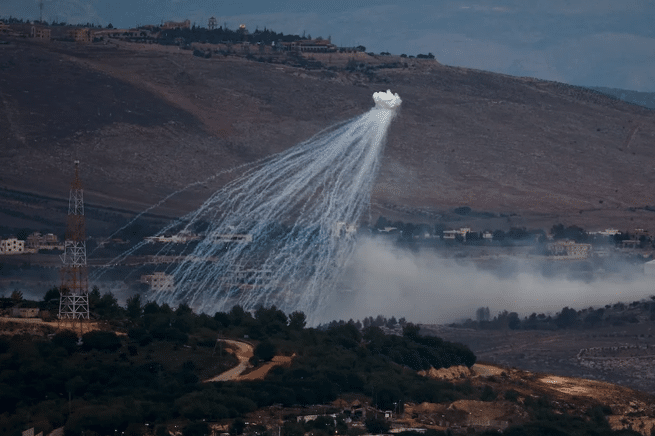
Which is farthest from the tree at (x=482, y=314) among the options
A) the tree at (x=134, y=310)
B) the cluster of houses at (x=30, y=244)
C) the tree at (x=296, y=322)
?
the tree at (x=134, y=310)

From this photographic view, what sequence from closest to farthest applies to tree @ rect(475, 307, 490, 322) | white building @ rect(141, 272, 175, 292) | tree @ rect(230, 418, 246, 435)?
1. tree @ rect(230, 418, 246, 435)
2. white building @ rect(141, 272, 175, 292)
3. tree @ rect(475, 307, 490, 322)

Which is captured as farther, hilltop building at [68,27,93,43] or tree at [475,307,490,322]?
hilltop building at [68,27,93,43]

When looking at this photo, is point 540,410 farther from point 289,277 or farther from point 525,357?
point 289,277

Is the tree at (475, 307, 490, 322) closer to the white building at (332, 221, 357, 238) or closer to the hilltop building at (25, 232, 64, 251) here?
the white building at (332, 221, 357, 238)

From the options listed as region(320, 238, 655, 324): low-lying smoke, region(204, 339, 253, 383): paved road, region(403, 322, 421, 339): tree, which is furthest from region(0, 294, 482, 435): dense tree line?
region(320, 238, 655, 324): low-lying smoke

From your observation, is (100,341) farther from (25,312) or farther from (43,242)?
(43,242)

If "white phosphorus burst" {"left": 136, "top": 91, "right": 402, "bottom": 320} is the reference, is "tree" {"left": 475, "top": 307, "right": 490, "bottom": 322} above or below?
below

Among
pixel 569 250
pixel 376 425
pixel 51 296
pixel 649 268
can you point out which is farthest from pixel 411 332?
pixel 569 250

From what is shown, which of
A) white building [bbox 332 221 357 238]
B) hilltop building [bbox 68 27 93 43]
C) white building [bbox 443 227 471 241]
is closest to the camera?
white building [bbox 332 221 357 238]
